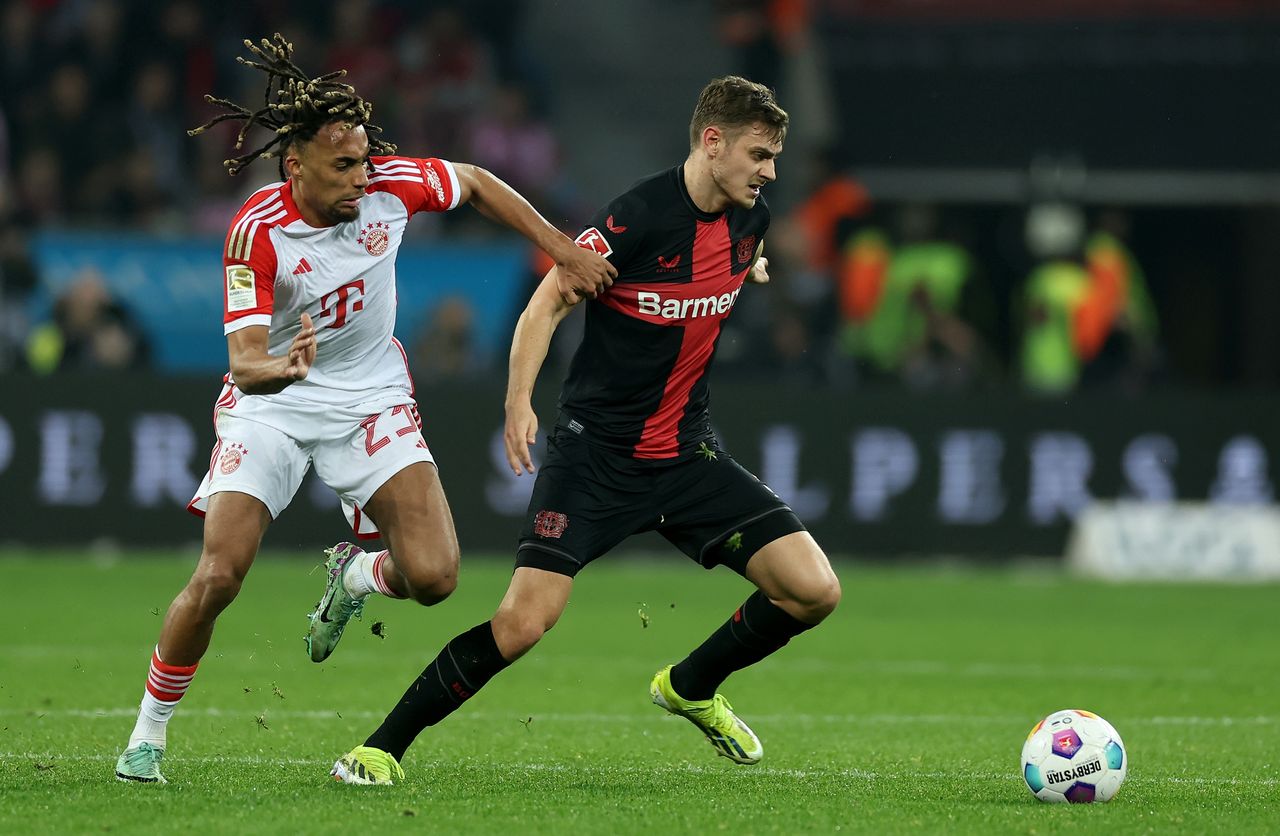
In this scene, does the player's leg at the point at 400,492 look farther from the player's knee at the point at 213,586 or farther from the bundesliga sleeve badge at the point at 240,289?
the bundesliga sleeve badge at the point at 240,289

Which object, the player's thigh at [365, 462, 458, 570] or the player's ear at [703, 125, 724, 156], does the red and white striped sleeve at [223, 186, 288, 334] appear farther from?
the player's ear at [703, 125, 724, 156]

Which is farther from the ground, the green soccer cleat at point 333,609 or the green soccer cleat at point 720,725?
the green soccer cleat at point 333,609

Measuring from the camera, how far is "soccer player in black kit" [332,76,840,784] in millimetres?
6566

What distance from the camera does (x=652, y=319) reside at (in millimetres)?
6715

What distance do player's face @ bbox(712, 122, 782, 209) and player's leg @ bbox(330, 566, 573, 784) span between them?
5.01 ft

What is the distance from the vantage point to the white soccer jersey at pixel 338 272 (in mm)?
6258

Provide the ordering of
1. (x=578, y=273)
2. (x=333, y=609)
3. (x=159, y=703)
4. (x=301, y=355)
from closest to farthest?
(x=301, y=355)
(x=159, y=703)
(x=578, y=273)
(x=333, y=609)

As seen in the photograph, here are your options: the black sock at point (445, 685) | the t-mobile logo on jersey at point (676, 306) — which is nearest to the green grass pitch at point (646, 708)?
the black sock at point (445, 685)

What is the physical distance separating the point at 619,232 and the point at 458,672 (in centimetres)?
156

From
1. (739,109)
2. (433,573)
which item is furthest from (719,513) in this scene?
(739,109)

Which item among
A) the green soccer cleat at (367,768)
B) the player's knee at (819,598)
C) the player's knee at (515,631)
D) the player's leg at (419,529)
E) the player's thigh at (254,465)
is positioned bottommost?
the green soccer cleat at (367,768)

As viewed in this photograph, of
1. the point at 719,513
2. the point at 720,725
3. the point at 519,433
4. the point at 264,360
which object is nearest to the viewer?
the point at 264,360

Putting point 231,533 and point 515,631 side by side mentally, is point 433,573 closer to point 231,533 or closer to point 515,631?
point 515,631

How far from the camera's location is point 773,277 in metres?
15.5
